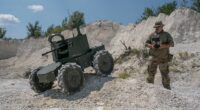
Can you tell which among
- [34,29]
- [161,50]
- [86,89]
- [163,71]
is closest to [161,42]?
[161,50]

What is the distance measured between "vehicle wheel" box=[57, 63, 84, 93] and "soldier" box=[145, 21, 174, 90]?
6.53 ft

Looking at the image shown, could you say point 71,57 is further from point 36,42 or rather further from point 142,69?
point 36,42

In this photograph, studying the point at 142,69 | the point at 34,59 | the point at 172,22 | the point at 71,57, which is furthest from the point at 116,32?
the point at 71,57

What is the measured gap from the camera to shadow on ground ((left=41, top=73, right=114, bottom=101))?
37.9 ft

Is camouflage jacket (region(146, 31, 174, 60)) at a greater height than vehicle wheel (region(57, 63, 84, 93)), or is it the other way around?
camouflage jacket (region(146, 31, 174, 60))

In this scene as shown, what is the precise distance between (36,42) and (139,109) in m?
30.3

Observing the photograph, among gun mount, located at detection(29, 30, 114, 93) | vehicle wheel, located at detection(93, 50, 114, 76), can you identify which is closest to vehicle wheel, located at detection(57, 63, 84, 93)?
gun mount, located at detection(29, 30, 114, 93)

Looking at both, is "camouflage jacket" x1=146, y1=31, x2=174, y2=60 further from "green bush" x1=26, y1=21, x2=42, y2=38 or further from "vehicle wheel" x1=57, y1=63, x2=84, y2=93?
"green bush" x1=26, y1=21, x2=42, y2=38

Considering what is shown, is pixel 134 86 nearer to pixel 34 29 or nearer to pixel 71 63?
pixel 71 63

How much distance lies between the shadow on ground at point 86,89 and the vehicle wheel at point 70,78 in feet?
0.55

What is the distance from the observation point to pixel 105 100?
10672mm

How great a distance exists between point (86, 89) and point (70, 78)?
52 cm

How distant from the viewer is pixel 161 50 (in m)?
12.1

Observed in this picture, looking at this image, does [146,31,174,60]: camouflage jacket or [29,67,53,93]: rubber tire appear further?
[29,67,53,93]: rubber tire
